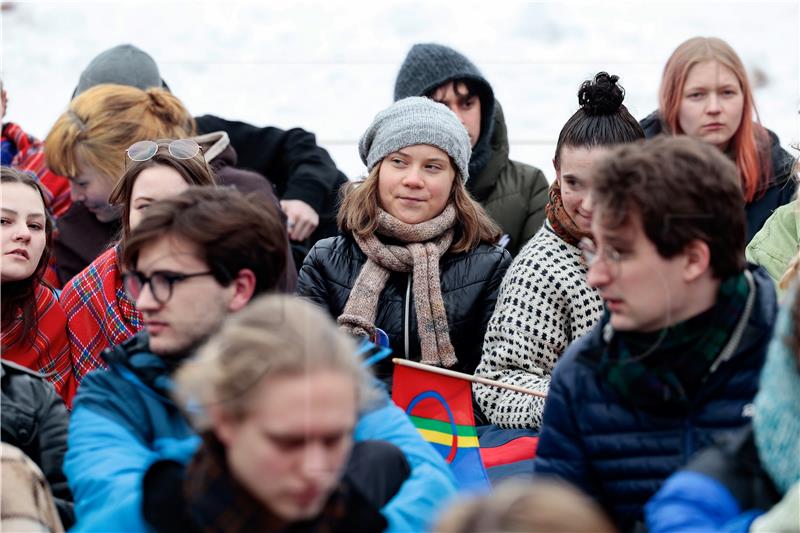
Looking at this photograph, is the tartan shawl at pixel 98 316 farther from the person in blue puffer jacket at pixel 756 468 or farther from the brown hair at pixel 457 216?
the person in blue puffer jacket at pixel 756 468

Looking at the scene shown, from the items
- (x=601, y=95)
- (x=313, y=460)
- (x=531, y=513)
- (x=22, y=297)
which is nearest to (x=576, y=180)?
(x=601, y=95)

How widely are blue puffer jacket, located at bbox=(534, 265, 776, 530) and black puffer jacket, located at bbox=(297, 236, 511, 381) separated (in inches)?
44.9

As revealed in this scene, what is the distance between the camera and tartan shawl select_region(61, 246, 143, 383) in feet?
12.1

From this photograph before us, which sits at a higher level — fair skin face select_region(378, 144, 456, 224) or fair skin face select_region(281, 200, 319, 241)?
fair skin face select_region(378, 144, 456, 224)

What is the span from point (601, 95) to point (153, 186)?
141 centimetres

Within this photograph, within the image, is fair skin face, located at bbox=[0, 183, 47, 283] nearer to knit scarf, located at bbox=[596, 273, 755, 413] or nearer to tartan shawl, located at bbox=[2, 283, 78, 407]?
tartan shawl, located at bbox=[2, 283, 78, 407]

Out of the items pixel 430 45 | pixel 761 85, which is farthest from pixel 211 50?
pixel 761 85

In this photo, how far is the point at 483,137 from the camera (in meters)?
4.80

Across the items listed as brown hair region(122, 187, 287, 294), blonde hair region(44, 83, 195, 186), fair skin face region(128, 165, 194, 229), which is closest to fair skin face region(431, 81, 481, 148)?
blonde hair region(44, 83, 195, 186)

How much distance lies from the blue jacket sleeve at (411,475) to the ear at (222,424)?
43cm

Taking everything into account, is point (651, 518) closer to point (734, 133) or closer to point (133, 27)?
point (734, 133)

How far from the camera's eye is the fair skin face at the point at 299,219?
4.79m

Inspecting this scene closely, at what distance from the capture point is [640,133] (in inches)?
154

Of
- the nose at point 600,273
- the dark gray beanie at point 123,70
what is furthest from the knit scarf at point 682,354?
the dark gray beanie at point 123,70
